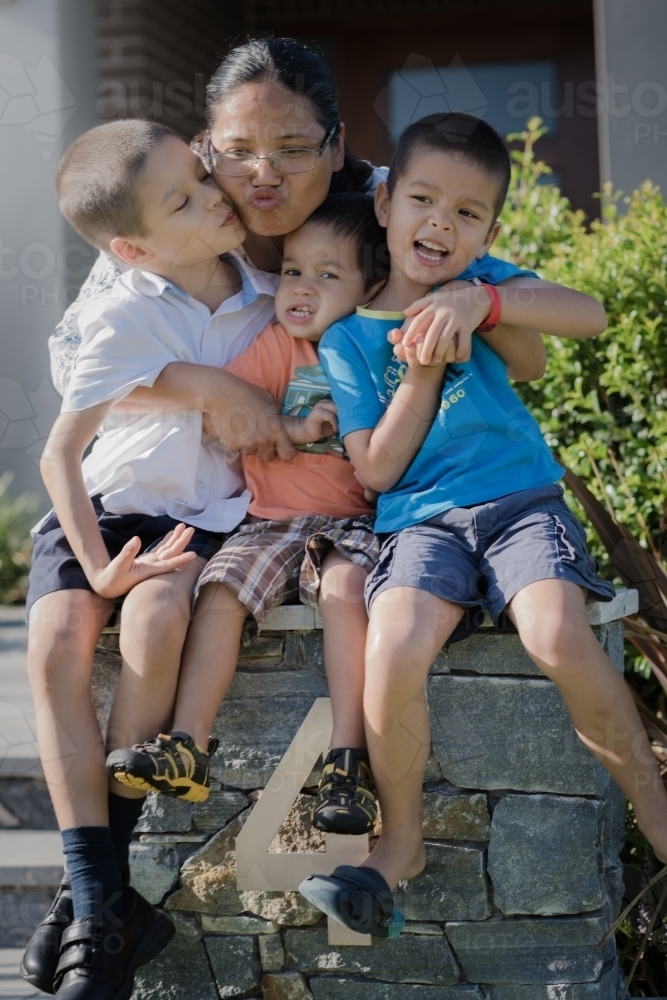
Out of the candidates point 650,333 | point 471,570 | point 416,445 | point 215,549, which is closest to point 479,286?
point 416,445

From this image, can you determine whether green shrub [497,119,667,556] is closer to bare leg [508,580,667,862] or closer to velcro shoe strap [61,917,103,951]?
bare leg [508,580,667,862]

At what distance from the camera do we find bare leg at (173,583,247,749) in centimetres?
175

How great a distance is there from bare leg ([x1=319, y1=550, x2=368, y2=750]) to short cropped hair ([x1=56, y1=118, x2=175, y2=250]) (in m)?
0.72

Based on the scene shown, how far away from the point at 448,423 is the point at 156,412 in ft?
1.74

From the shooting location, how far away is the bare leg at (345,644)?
173cm

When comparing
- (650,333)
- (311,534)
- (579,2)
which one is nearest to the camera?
(311,534)

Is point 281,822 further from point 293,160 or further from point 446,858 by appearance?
point 293,160

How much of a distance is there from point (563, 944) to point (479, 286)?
111 cm

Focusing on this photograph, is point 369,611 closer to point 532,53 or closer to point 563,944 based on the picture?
point 563,944

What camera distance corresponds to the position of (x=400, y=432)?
1.81 m

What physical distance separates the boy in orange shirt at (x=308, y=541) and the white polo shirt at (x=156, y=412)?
6cm

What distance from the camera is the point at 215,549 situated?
195 cm
